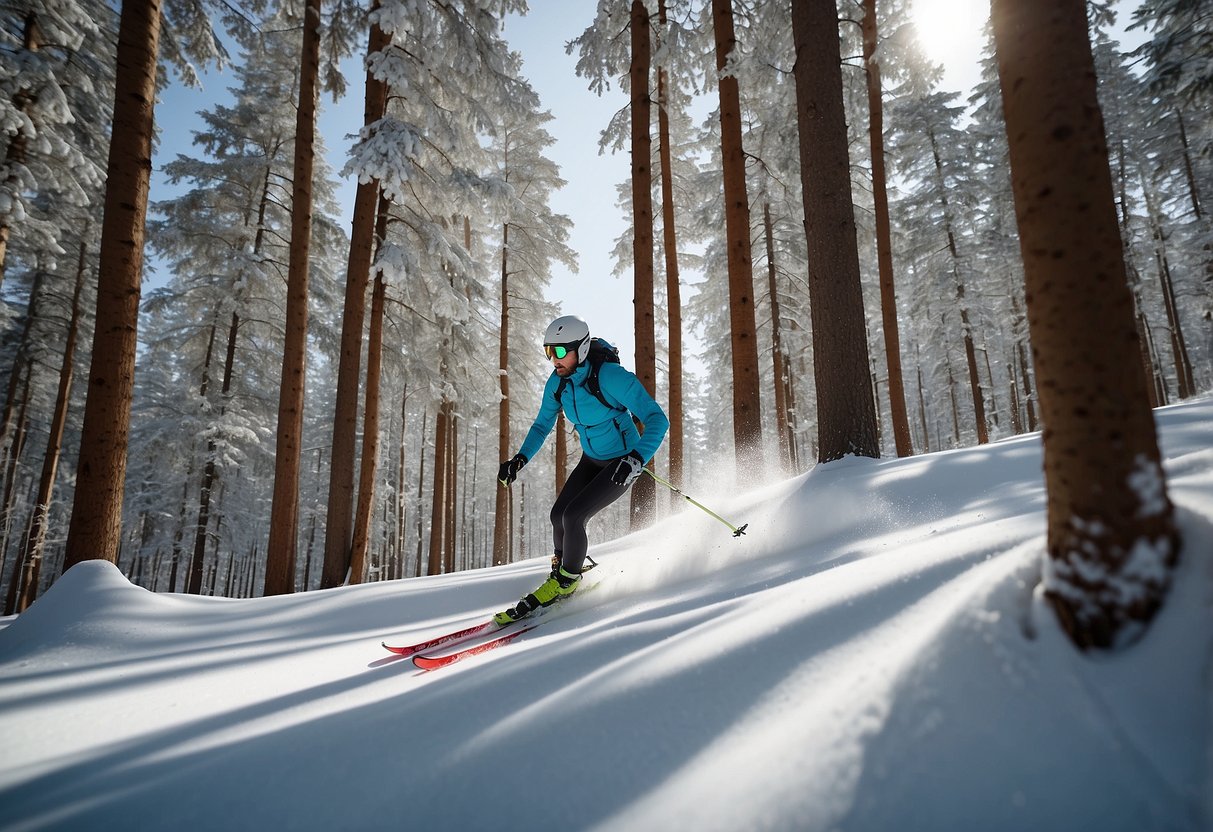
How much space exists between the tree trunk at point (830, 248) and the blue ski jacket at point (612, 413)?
2.35 m

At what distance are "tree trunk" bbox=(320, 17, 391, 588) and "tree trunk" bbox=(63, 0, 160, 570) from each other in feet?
10.4

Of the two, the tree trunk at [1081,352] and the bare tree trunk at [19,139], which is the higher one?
the bare tree trunk at [19,139]

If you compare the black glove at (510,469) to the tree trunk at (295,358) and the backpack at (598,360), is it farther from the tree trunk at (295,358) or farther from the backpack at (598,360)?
the tree trunk at (295,358)

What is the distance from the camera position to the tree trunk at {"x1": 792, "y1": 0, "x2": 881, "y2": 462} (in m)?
5.57

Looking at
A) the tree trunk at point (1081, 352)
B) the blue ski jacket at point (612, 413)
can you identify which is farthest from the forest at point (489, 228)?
the blue ski jacket at point (612, 413)

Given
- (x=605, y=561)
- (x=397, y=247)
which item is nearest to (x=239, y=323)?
(x=397, y=247)

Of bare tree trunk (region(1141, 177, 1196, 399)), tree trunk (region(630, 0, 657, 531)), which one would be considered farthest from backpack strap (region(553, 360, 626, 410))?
bare tree trunk (region(1141, 177, 1196, 399))

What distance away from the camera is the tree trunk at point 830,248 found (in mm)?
5570

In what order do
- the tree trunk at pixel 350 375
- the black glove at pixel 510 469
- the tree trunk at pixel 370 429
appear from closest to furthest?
the black glove at pixel 510 469
the tree trunk at pixel 350 375
the tree trunk at pixel 370 429

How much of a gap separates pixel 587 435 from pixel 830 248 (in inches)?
144

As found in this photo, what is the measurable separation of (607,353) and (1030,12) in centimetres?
323

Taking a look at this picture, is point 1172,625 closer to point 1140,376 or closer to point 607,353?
point 1140,376

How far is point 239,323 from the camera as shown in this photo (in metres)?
15.1

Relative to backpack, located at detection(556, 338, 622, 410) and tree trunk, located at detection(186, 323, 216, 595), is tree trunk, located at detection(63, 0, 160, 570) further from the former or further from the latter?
tree trunk, located at detection(186, 323, 216, 595)
